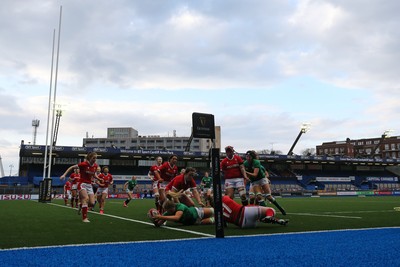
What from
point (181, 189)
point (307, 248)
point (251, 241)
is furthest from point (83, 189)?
point (307, 248)

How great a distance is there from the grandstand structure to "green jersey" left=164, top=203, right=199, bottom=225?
42.7 meters

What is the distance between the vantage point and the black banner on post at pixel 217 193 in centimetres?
672

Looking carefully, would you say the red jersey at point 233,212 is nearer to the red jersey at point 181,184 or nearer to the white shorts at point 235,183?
the red jersey at point 181,184

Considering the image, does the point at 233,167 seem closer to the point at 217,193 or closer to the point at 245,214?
the point at 245,214

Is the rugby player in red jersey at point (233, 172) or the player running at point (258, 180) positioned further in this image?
the player running at point (258, 180)

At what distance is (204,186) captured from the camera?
85.3ft

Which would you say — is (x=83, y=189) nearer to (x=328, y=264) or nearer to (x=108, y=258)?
(x=108, y=258)

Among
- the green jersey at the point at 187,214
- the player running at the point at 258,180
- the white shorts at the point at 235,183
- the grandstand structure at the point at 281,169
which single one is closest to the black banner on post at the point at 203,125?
the green jersey at the point at 187,214

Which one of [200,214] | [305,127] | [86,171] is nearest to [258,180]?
[200,214]

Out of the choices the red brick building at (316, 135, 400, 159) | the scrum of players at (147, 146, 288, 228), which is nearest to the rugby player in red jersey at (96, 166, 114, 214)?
the scrum of players at (147, 146, 288, 228)

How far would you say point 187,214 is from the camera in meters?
8.76

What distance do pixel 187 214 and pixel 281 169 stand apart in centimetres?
6446

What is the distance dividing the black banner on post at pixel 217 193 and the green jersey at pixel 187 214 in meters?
1.86

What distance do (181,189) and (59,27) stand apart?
2703cm
